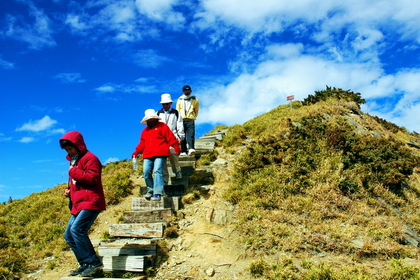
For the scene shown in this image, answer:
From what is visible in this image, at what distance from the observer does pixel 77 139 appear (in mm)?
5301

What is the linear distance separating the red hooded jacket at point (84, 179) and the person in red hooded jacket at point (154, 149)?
2041 mm

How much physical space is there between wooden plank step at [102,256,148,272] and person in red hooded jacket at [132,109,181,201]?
1.62 meters

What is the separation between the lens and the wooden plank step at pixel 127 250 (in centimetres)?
634

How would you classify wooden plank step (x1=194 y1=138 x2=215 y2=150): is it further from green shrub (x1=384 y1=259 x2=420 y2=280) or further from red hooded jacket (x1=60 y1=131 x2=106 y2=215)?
green shrub (x1=384 y1=259 x2=420 y2=280)

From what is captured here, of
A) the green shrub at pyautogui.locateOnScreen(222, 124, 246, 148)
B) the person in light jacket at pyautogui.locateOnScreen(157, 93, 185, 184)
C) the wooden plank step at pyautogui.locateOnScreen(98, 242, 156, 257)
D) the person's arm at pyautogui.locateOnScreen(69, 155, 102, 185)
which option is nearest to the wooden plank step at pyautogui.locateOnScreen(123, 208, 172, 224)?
the wooden plank step at pyautogui.locateOnScreen(98, 242, 156, 257)

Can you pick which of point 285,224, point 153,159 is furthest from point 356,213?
point 153,159

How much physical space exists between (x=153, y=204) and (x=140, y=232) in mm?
919

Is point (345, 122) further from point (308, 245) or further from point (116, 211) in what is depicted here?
point (116, 211)

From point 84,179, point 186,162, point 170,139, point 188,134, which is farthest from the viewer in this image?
point 186,162

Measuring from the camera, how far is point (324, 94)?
17.5 meters

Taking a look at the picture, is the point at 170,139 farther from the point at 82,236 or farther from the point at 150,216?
the point at 82,236

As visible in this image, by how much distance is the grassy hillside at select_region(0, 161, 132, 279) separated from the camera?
725 centimetres

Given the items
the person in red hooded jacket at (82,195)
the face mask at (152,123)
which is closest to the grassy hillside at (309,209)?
the face mask at (152,123)

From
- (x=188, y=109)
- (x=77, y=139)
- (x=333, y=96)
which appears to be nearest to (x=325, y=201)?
(x=188, y=109)
